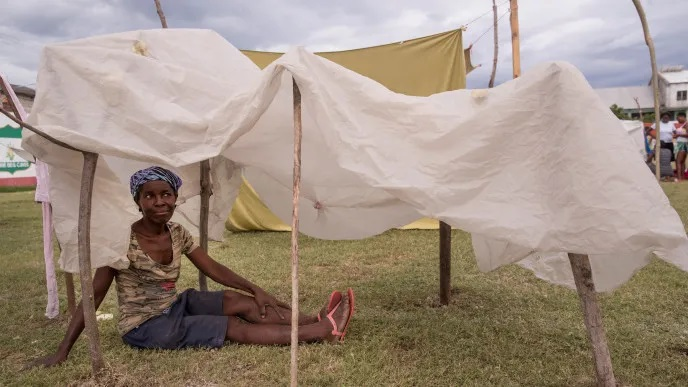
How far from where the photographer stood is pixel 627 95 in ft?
122

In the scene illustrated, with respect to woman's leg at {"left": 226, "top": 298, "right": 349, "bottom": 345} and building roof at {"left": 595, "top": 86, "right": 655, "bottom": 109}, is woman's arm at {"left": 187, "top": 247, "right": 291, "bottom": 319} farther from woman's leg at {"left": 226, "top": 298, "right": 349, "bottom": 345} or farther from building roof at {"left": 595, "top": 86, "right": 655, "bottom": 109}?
building roof at {"left": 595, "top": 86, "right": 655, "bottom": 109}

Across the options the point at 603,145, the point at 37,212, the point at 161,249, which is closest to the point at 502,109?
the point at 603,145

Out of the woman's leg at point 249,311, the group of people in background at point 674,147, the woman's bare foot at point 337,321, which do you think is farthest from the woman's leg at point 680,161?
the woman's leg at point 249,311

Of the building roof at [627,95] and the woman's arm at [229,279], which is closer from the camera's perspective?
the woman's arm at [229,279]

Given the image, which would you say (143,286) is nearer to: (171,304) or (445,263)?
(171,304)

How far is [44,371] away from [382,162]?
194cm

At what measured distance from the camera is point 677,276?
407 cm

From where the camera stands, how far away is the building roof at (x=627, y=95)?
1441 inches

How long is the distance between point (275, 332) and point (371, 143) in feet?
4.14

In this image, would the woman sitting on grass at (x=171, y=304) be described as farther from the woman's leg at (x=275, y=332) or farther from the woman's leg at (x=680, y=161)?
the woman's leg at (x=680, y=161)

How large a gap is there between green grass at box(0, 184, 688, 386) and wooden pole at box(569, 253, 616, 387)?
251 millimetres

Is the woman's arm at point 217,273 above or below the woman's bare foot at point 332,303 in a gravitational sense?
above

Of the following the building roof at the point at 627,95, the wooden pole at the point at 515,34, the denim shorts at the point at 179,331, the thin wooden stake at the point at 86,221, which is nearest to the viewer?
the thin wooden stake at the point at 86,221

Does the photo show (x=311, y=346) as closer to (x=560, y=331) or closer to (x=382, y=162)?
(x=382, y=162)
